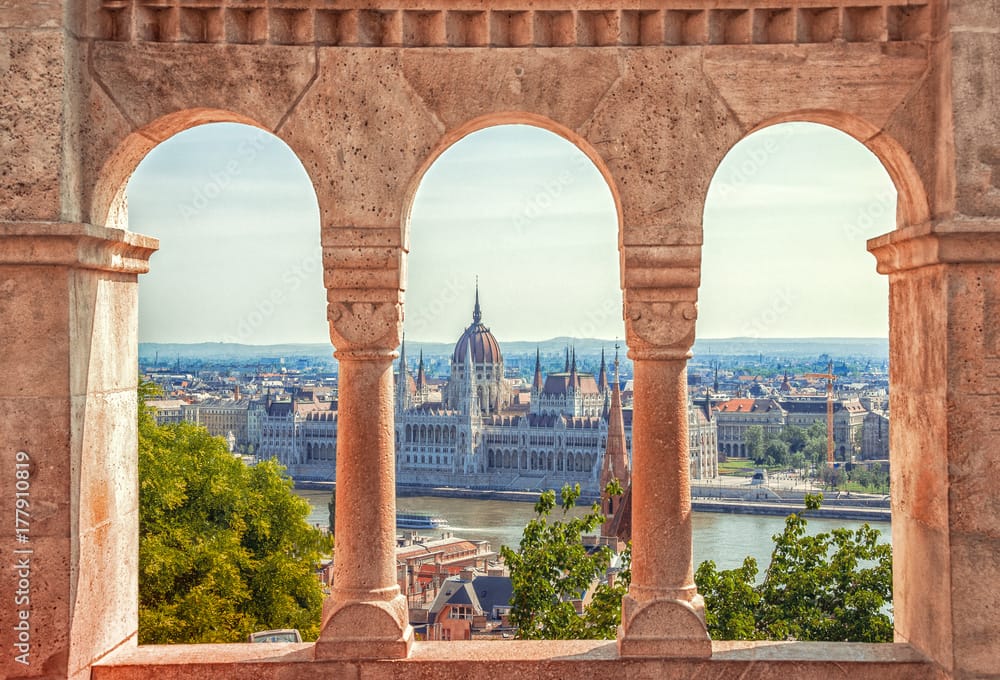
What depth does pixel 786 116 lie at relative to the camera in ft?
16.7

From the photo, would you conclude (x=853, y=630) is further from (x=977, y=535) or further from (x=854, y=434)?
(x=854, y=434)

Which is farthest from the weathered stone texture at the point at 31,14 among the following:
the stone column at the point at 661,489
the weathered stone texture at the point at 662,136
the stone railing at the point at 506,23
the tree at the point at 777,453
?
the tree at the point at 777,453

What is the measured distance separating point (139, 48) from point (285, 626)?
12.1 m

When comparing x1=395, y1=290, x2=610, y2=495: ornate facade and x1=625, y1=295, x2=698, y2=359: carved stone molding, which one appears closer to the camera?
x1=625, y1=295, x2=698, y2=359: carved stone molding

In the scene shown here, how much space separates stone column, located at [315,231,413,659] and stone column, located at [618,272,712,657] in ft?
3.62

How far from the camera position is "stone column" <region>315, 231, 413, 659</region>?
5012 mm

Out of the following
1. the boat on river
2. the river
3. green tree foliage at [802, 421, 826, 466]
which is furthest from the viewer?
green tree foliage at [802, 421, 826, 466]

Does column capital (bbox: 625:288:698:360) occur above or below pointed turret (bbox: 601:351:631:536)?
above

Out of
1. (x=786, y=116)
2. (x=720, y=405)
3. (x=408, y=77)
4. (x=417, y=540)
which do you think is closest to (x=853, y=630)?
(x=786, y=116)

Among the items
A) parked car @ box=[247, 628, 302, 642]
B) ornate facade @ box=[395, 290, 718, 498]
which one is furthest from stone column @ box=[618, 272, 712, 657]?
ornate facade @ box=[395, 290, 718, 498]

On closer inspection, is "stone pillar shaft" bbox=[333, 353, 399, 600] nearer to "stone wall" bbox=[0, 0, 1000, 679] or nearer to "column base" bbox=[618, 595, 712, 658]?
"stone wall" bbox=[0, 0, 1000, 679]

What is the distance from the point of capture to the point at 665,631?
197 inches

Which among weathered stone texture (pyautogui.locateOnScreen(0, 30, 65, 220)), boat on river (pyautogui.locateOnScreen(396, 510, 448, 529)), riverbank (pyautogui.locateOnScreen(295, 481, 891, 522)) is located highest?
weathered stone texture (pyautogui.locateOnScreen(0, 30, 65, 220))

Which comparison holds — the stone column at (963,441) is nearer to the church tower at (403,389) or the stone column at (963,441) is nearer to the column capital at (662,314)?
the column capital at (662,314)
